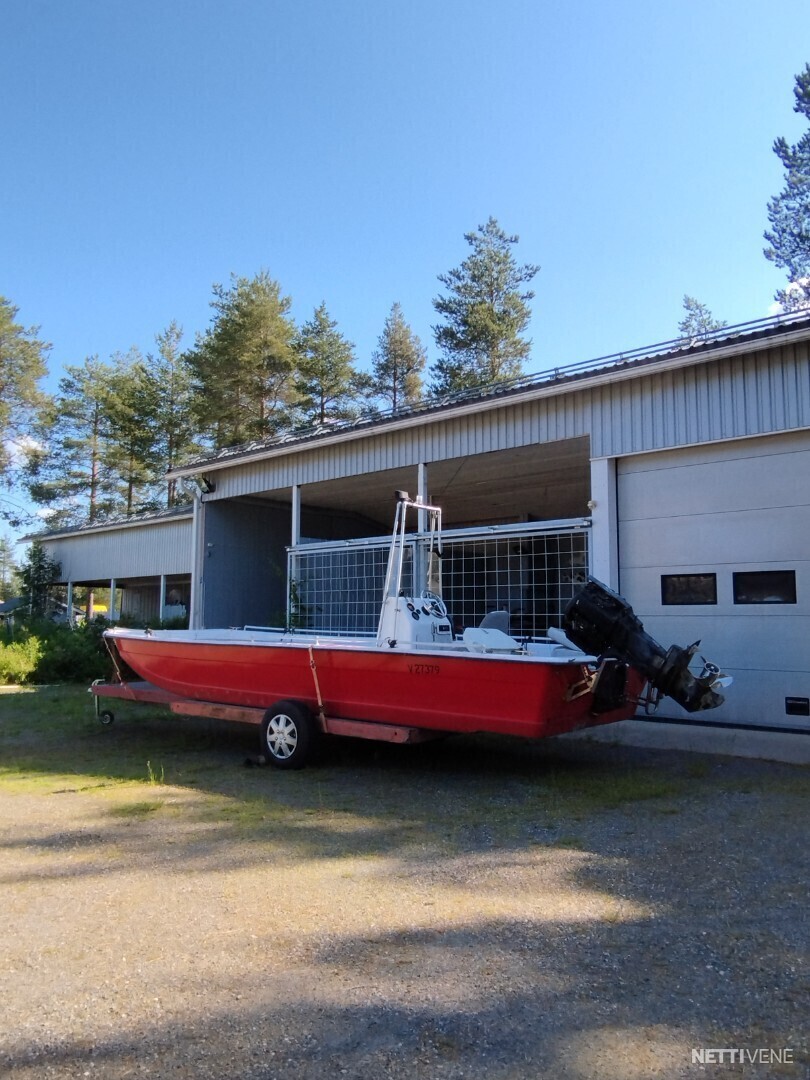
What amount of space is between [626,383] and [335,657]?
493cm

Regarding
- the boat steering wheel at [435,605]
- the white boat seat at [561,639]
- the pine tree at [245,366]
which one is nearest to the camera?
the white boat seat at [561,639]

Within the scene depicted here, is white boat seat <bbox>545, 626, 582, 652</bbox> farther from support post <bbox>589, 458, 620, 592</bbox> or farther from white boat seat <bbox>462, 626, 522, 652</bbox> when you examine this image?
support post <bbox>589, 458, 620, 592</bbox>

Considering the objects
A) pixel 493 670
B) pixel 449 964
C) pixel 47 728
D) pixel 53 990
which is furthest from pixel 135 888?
pixel 47 728

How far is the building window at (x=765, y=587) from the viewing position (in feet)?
27.0

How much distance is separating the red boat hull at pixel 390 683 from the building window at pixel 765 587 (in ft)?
7.57

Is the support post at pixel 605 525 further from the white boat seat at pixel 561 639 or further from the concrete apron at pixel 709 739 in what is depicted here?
the white boat seat at pixel 561 639

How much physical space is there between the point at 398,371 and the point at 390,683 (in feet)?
93.3

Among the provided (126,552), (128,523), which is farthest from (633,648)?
(126,552)

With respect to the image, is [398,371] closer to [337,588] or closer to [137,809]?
[337,588]

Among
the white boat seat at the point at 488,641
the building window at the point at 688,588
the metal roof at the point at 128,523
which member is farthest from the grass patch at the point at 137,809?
the metal roof at the point at 128,523

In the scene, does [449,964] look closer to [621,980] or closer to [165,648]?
[621,980]

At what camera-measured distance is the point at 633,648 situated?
6621 millimetres

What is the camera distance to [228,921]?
3758 mm

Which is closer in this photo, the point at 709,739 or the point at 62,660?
the point at 709,739
